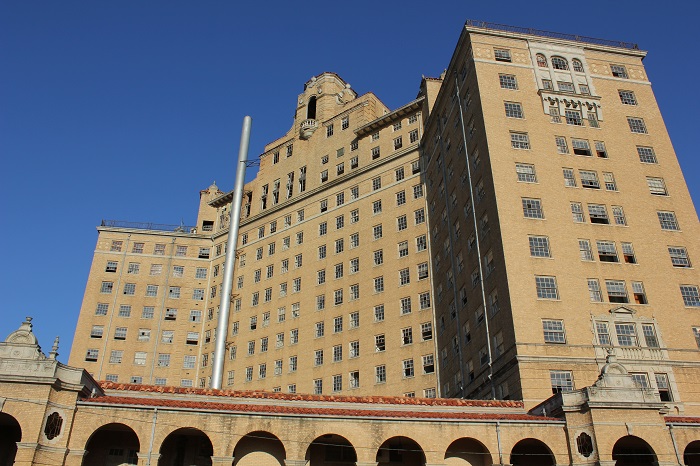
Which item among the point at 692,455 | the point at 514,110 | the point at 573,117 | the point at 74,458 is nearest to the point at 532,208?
the point at 514,110

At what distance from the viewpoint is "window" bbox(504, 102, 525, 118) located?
55531 mm

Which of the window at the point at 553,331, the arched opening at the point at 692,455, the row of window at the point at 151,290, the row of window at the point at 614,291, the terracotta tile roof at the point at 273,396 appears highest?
the row of window at the point at 151,290

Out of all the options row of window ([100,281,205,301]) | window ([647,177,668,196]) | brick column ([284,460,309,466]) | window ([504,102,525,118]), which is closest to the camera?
brick column ([284,460,309,466])

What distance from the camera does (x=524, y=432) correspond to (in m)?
36.2

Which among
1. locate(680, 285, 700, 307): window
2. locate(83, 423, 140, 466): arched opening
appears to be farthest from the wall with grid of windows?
locate(83, 423, 140, 466): arched opening

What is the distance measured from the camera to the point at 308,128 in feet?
293

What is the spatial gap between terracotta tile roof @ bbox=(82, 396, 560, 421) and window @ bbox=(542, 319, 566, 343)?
7810 mm

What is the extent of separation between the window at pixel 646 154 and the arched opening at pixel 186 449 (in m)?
43.0

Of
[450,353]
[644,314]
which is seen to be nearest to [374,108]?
[450,353]

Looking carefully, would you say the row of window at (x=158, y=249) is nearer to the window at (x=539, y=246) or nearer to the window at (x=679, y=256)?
the window at (x=539, y=246)

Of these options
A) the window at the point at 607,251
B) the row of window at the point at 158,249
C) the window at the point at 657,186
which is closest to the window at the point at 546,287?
the window at the point at 607,251

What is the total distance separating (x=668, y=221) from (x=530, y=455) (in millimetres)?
25213

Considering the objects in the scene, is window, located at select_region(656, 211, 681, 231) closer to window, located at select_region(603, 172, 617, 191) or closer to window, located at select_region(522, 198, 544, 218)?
window, located at select_region(603, 172, 617, 191)

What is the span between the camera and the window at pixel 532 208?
5010 cm
